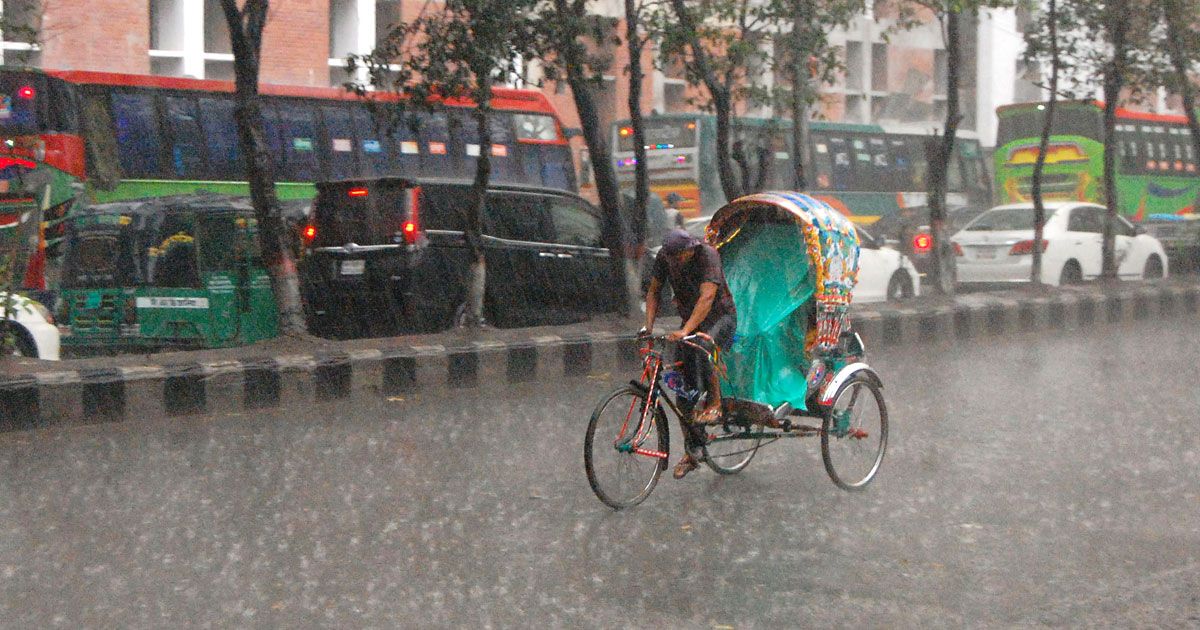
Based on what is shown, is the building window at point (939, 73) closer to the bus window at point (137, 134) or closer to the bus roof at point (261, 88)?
the bus roof at point (261, 88)

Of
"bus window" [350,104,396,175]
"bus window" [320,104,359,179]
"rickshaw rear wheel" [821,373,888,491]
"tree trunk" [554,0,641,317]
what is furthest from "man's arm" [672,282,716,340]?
"bus window" [350,104,396,175]

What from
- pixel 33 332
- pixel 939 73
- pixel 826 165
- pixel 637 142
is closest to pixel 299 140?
pixel 637 142

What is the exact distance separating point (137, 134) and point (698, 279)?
1521cm

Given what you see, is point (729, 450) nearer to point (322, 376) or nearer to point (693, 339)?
point (693, 339)

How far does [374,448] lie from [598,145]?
23.4 feet

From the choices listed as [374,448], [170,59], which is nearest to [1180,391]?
[374,448]

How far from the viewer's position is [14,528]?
7.30 m

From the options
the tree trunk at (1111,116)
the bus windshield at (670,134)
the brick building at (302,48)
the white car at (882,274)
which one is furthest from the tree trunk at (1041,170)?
the bus windshield at (670,134)

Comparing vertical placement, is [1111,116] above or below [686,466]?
above

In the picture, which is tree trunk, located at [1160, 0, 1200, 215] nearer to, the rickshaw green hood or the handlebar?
the rickshaw green hood

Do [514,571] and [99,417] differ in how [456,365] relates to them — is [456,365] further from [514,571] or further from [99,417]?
[514,571]

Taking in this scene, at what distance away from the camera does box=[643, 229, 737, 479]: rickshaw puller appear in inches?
316

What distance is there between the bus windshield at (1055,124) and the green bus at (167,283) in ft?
79.3

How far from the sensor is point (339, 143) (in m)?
23.6
